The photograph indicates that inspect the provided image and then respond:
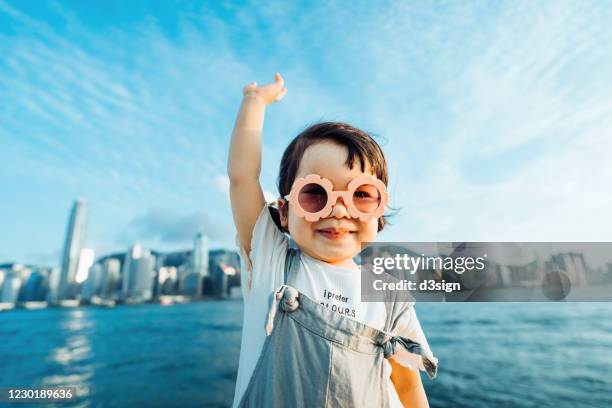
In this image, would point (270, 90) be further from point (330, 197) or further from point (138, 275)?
point (138, 275)

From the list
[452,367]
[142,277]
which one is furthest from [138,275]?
[452,367]

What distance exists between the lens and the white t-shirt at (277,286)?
1104 mm

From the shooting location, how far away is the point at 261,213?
1.19 meters

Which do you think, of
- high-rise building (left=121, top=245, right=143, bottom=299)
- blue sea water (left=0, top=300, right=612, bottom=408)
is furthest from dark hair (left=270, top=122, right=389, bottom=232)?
high-rise building (left=121, top=245, right=143, bottom=299)

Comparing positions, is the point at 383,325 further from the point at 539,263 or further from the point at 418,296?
the point at 539,263

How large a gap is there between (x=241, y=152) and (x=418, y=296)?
95cm

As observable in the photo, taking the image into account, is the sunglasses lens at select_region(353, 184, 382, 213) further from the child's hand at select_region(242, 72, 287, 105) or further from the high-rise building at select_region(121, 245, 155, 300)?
the high-rise building at select_region(121, 245, 155, 300)

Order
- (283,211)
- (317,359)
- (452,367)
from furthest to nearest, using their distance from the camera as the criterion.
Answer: (452,367), (283,211), (317,359)

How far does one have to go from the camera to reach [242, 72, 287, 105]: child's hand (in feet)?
4.13

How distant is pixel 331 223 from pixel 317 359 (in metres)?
0.39

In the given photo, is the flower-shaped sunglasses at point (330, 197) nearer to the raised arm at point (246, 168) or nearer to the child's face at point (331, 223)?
the child's face at point (331, 223)

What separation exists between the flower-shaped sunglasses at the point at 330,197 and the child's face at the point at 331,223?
3cm

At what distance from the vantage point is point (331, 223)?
3.75 ft

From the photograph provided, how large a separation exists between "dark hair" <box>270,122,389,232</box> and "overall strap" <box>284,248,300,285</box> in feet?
0.31
